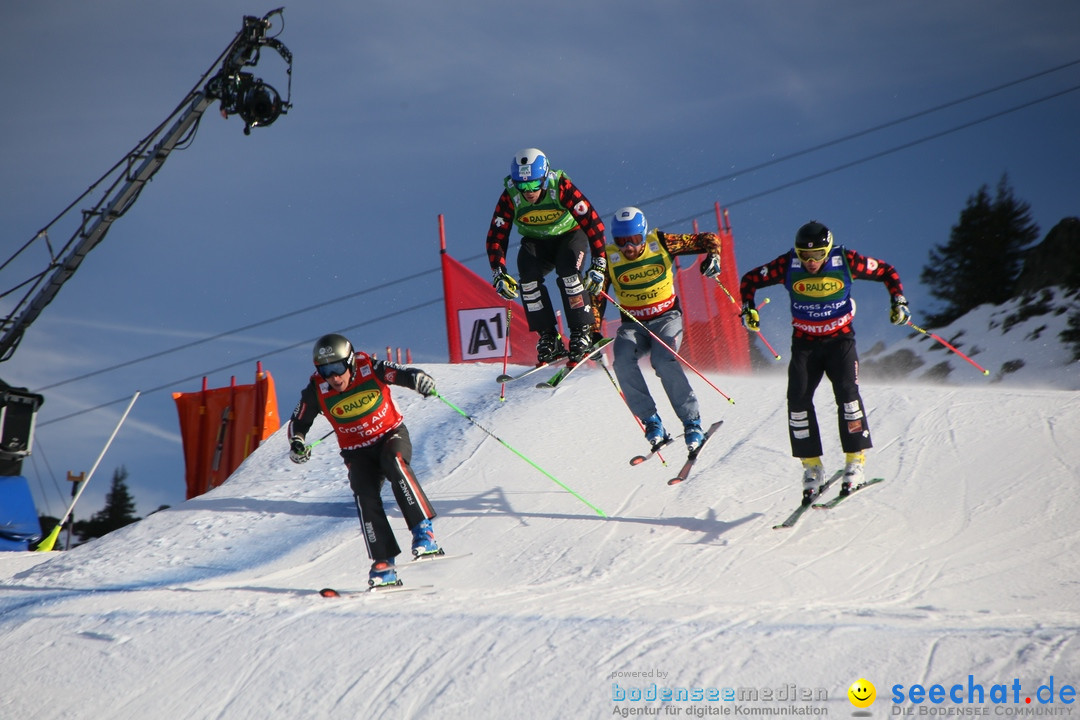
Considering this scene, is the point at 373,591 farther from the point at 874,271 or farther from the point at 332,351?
the point at 874,271

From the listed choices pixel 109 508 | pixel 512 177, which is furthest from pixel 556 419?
pixel 109 508

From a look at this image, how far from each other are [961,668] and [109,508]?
3094cm

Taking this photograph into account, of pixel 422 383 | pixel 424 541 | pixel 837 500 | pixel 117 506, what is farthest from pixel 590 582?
pixel 117 506

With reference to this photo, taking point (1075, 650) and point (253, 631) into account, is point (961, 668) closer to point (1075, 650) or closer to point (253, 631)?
point (1075, 650)

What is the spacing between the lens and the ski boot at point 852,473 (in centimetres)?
671

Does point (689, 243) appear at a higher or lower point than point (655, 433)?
higher

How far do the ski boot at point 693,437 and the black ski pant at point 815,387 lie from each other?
2.66 feet

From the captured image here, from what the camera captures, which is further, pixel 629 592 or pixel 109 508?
pixel 109 508

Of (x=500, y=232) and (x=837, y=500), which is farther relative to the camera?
(x=500, y=232)

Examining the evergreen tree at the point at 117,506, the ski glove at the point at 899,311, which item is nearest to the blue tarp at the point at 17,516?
the ski glove at the point at 899,311

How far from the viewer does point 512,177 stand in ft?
24.5

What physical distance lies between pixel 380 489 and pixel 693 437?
2645 millimetres

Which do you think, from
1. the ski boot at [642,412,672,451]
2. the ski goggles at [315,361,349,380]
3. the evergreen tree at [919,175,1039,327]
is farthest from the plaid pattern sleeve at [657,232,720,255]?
the evergreen tree at [919,175,1039,327]

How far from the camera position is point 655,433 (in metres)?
7.46
